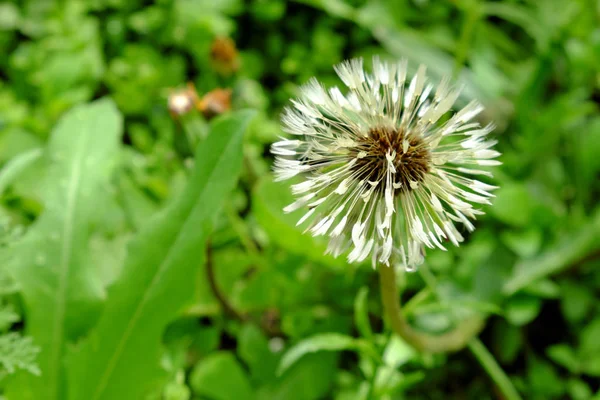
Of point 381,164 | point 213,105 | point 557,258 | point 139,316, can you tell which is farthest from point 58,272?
point 557,258

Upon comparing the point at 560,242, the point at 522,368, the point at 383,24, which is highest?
the point at 383,24

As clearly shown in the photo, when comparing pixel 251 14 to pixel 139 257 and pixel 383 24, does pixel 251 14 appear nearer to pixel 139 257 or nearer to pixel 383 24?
pixel 383 24

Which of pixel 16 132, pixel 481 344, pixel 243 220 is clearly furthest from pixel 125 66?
pixel 481 344

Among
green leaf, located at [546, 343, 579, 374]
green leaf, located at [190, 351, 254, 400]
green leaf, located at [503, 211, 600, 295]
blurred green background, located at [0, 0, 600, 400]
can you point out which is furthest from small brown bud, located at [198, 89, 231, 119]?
green leaf, located at [546, 343, 579, 374]

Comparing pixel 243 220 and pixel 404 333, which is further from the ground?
pixel 243 220

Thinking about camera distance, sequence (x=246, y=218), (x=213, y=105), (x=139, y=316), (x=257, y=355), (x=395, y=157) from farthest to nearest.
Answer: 1. (x=246, y=218)
2. (x=213, y=105)
3. (x=257, y=355)
4. (x=139, y=316)
5. (x=395, y=157)

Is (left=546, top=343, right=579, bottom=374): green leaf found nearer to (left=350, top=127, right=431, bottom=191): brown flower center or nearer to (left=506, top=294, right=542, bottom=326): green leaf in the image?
(left=506, top=294, right=542, bottom=326): green leaf

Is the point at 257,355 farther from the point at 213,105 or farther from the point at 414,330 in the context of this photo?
the point at 213,105
